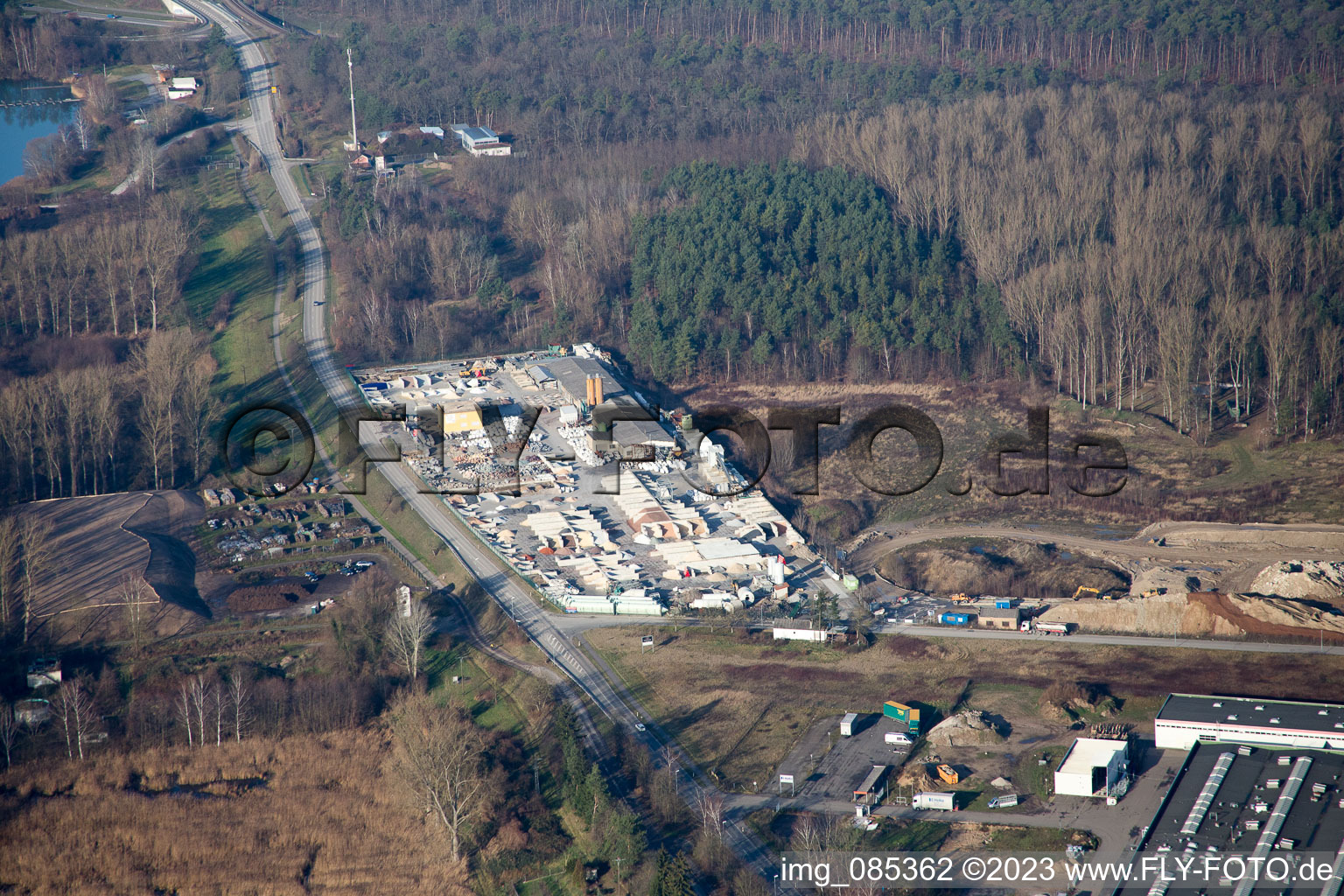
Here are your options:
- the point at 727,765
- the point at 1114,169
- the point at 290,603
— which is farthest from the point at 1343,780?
the point at 1114,169

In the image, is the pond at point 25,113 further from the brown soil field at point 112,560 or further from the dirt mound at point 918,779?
the dirt mound at point 918,779

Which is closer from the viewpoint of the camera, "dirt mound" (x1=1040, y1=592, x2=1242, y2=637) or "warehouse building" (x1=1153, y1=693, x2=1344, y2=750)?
"warehouse building" (x1=1153, y1=693, x2=1344, y2=750)

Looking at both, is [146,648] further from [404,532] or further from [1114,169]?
[1114,169]

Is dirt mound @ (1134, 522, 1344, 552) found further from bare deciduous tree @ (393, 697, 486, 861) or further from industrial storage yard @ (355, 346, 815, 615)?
bare deciduous tree @ (393, 697, 486, 861)

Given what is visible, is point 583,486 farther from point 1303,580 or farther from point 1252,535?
point 1303,580

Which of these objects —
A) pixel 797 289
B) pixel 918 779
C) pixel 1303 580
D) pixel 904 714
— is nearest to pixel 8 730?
pixel 904 714

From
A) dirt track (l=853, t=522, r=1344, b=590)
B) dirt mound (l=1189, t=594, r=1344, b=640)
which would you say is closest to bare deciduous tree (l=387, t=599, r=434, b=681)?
dirt track (l=853, t=522, r=1344, b=590)

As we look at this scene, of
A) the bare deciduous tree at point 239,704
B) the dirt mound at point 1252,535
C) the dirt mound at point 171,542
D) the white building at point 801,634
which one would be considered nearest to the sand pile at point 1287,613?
the dirt mound at point 1252,535
